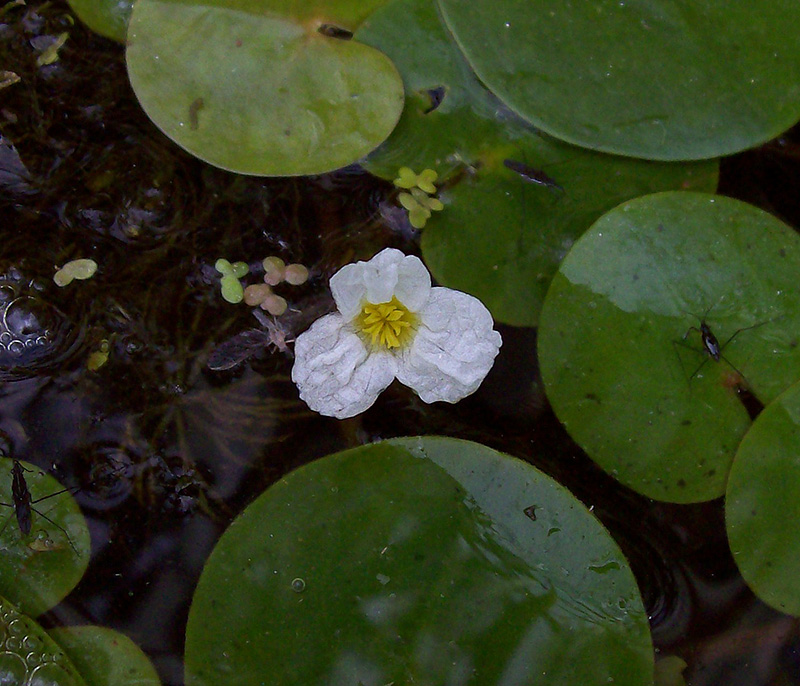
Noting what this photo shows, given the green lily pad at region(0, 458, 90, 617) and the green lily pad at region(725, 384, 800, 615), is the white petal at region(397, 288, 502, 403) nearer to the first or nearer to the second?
the green lily pad at region(725, 384, 800, 615)

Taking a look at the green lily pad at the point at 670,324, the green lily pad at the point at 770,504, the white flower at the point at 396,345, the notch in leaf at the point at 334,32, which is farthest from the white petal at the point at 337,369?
the green lily pad at the point at 770,504

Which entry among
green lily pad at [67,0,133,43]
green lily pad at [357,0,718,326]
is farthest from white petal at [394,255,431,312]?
green lily pad at [67,0,133,43]

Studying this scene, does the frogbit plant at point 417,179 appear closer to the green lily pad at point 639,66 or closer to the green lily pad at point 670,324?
the green lily pad at point 639,66

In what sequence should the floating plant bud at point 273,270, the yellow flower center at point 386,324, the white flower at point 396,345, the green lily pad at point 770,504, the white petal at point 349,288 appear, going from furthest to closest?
1. the floating plant bud at point 273,270
2. the green lily pad at point 770,504
3. the yellow flower center at point 386,324
4. the white flower at point 396,345
5. the white petal at point 349,288

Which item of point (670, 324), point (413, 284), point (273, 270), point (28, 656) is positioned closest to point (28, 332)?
point (273, 270)

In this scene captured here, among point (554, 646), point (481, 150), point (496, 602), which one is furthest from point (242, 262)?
point (554, 646)

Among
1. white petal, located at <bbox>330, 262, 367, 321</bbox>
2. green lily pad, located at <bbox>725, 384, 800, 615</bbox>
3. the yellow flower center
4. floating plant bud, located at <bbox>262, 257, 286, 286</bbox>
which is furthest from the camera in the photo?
floating plant bud, located at <bbox>262, 257, 286, 286</bbox>
